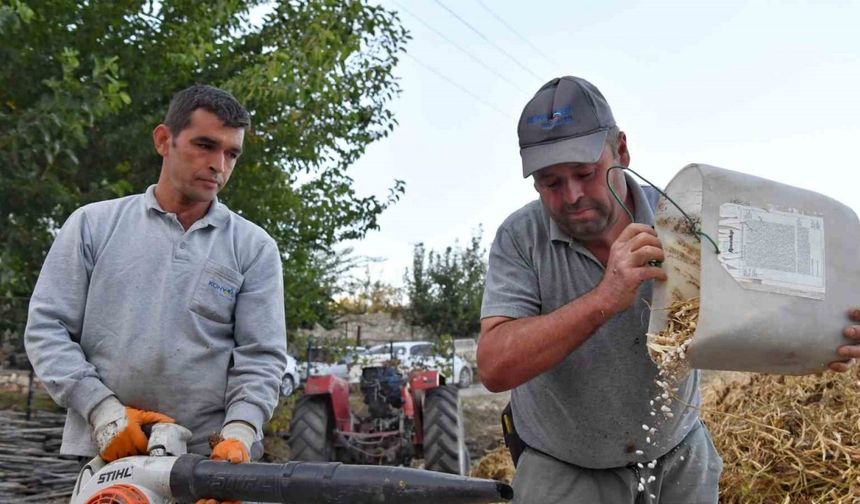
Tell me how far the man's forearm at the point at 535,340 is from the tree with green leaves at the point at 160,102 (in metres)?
3.84

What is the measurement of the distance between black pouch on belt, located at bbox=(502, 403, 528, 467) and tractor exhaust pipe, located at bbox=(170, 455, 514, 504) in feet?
2.54

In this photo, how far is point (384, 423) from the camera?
327 inches

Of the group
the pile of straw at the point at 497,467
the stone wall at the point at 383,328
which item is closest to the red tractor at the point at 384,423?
the pile of straw at the point at 497,467

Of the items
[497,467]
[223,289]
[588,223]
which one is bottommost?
[497,467]

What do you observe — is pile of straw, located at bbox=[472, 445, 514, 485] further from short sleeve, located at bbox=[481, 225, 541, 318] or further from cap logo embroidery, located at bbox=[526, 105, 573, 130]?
cap logo embroidery, located at bbox=[526, 105, 573, 130]

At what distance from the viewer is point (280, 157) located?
25.5ft

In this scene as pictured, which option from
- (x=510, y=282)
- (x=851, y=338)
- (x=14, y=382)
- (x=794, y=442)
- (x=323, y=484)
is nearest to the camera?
(x=323, y=484)

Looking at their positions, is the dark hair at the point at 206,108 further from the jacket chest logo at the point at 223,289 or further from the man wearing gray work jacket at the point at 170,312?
the jacket chest logo at the point at 223,289

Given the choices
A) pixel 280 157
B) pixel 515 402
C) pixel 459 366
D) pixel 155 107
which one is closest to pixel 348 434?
pixel 280 157

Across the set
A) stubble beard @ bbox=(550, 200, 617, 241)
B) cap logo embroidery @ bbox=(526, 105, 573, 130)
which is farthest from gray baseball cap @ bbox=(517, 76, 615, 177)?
stubble beard @ bbox=(550, 200, 617, 241)

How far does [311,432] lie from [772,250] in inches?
236

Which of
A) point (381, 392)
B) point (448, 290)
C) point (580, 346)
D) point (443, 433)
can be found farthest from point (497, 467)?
point (448, 290)

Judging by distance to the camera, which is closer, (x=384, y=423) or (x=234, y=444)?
(x=234, y=444)

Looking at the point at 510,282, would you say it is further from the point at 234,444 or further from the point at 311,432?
the point at 311,432
